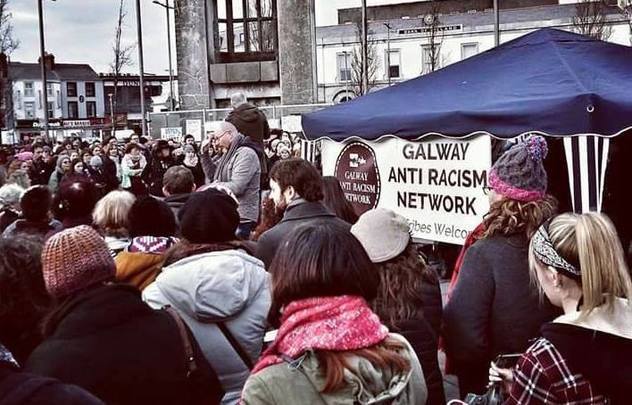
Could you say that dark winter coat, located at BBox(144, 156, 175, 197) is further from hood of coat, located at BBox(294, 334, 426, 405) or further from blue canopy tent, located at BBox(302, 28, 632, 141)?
hood of coat, located at BBox(294, 334, 426, 405)

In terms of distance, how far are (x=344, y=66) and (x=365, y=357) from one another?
72.1m

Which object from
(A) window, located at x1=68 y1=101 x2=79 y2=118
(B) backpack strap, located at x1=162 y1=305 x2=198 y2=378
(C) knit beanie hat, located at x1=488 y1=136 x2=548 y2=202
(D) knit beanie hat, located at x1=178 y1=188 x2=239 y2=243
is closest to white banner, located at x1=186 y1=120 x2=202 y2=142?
(C) knit beanie hat, located at x1=488 y1=136 x2=548 y2=202

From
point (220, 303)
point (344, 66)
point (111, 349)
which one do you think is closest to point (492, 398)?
point (220, 303)

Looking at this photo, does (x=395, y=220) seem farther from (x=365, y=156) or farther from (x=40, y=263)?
(x=365, y=156)

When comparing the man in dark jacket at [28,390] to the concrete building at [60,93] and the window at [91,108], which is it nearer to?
the concrete building at [60,93]

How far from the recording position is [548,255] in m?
3.17

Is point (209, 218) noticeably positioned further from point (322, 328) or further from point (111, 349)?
point (322, 328)

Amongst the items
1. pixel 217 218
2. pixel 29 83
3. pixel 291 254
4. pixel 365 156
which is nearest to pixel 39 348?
pixel 291 254

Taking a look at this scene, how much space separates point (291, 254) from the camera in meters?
2.60

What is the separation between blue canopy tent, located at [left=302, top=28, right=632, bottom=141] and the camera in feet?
20.9

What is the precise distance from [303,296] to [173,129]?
78.9ft

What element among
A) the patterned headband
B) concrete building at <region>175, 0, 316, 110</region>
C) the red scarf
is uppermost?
concrete building at <region>175, 0, 316, 110</region>

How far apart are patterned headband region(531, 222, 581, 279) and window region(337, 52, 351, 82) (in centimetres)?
7015

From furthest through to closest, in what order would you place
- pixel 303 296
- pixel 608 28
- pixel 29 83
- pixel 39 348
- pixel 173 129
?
pixel 29 83
pixel 608 28
pixel 173 129
pixel 39 348
pixel 303 296
